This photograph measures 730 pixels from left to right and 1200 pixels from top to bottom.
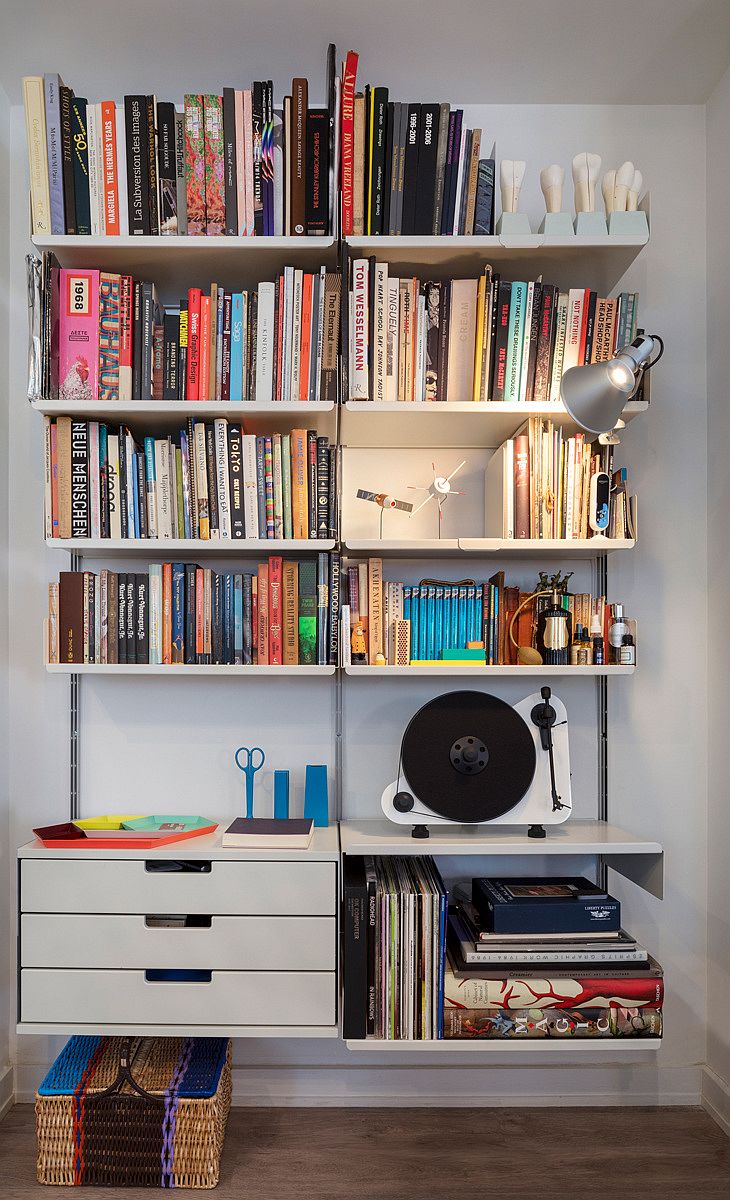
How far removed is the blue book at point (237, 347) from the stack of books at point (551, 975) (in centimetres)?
129

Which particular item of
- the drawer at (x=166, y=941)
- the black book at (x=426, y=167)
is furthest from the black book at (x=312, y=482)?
the drawer at (x=166, y=941)

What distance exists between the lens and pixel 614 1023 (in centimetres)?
174

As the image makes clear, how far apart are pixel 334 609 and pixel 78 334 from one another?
33.7 inches

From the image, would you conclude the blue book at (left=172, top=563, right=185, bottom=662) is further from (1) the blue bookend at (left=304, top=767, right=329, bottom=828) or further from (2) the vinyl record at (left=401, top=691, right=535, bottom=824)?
(2) the vinyl record at (left=401, top=691, right=535, bottom=824)

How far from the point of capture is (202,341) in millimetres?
1871

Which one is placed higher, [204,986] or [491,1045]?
[204,986]

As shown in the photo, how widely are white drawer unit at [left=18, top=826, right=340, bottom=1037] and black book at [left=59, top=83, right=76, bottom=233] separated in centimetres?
142

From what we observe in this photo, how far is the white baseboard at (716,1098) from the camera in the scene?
195 centimetres

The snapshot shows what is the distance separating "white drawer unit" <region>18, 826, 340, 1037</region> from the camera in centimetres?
173

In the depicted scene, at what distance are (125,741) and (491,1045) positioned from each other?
1130 millimetres

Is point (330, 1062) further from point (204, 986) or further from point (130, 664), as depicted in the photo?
point (130, 664)

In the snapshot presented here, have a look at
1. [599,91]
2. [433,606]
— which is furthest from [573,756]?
[599,91]

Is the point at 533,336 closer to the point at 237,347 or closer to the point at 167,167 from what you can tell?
the point at 237,347

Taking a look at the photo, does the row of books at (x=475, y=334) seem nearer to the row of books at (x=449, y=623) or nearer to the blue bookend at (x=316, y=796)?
the row of books at (x=449, y=623)
